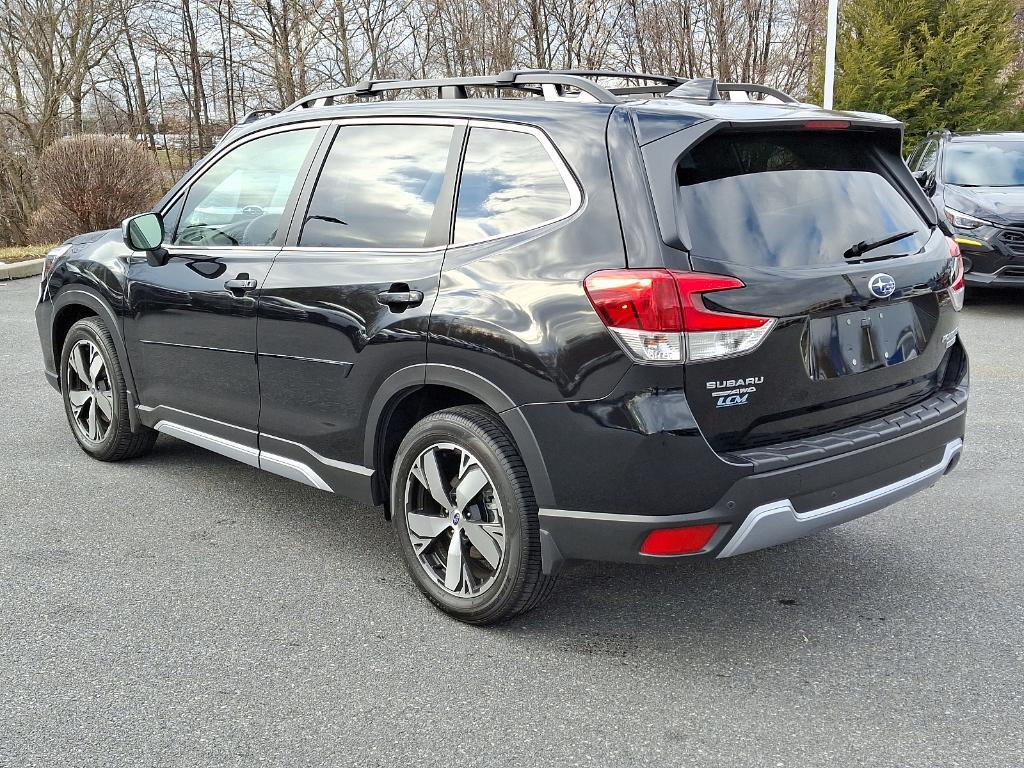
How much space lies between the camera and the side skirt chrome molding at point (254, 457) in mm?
4008

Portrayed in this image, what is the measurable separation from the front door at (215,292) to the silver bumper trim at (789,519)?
2.12m

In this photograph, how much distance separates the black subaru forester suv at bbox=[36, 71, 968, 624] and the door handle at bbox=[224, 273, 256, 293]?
15 mm

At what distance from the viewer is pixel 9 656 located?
3293 millimetres

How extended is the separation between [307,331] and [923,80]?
2228cm

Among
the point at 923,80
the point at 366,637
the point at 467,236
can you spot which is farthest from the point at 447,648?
the point at 923,80

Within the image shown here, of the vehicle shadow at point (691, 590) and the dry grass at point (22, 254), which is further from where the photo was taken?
the dry grass at point (22, 254)

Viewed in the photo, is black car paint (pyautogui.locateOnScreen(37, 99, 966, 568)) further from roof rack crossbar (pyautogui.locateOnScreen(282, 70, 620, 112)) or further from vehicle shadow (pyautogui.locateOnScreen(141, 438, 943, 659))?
vehicle shadow (pyautogui.locateOnScreen(141, 438, 943, 659))

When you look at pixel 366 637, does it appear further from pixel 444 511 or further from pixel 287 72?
pixel 287 72

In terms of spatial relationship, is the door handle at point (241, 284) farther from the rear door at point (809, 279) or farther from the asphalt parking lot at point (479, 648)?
the rear door at point (809, 279)

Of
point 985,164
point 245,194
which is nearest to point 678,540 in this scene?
point 245,194

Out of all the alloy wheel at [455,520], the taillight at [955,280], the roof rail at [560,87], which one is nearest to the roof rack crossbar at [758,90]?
the roof rail at [560,87]

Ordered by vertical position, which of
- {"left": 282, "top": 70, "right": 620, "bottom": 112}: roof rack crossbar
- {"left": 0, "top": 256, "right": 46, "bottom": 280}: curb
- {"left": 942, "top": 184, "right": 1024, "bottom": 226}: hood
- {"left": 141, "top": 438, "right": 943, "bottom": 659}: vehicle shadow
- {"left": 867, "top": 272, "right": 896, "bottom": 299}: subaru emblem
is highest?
{"left": 282, "top": 70, "right": 620, "bottom": 112}: roof rack crossbar

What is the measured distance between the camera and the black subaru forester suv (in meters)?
2.97

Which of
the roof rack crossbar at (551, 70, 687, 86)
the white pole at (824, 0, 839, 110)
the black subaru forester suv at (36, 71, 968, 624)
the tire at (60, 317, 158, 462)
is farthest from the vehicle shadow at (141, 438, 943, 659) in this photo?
the white pole at (824, 0, 839, 110)
